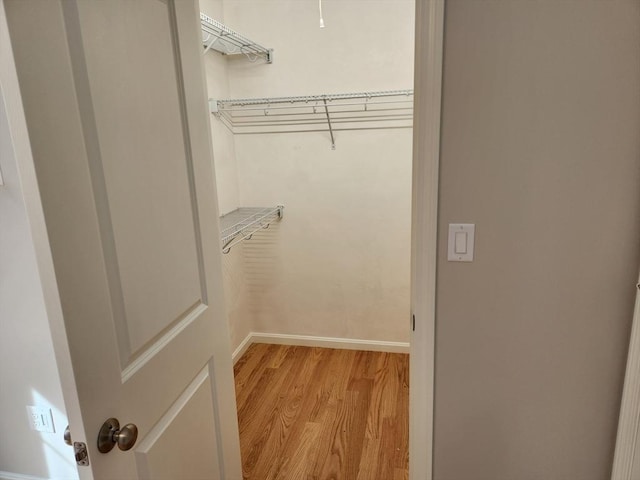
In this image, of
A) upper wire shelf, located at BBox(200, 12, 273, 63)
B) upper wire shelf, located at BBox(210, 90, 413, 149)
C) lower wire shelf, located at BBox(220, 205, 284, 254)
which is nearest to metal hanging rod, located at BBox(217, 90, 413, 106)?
upper wire shelf, located at BBox(210, 90, 413, 149)

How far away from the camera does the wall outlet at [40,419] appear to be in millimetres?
1651

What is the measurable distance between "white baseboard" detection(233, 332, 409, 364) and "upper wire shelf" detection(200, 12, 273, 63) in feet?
6.31

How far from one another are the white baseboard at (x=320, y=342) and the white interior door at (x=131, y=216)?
172 cm

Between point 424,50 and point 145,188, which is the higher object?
point 424,50

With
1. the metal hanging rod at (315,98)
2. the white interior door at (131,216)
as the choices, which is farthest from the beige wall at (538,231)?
the metal hanging rod at (315,98)

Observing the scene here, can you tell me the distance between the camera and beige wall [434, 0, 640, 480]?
0.97 m

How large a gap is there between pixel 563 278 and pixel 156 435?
1.10m

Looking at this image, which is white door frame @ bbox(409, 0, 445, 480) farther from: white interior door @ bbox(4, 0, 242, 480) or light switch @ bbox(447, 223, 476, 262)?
white interior door @ bbox(4, 0, 242, 480)

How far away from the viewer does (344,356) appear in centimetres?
288

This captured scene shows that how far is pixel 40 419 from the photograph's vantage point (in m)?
1.66

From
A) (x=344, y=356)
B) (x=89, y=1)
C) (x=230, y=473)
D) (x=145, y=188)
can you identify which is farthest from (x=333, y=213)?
(x=89, y=1)

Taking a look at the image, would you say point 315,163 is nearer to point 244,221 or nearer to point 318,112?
point 318,112

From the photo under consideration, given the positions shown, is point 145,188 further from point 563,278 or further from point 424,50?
point 563,278

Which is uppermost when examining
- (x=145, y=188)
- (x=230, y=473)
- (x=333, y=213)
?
(x=145, y=188)
